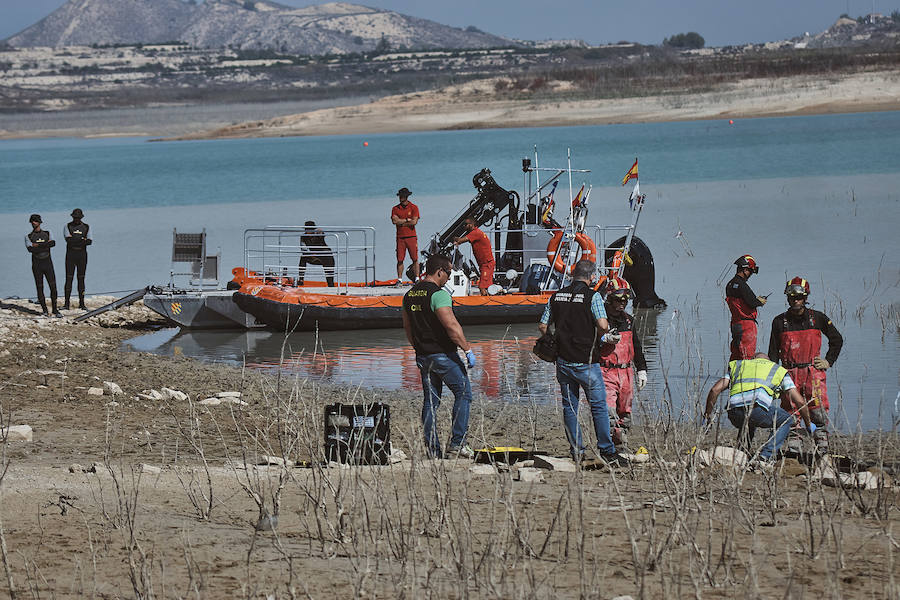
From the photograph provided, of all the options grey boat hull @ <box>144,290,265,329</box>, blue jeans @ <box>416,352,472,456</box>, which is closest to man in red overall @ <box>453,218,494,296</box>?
grey boat hull @ <box>144,290,265,329</box>

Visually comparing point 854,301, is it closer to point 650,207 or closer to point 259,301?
point 259,301

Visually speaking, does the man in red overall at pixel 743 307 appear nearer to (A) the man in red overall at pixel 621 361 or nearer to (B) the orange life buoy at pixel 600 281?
(A) the man in red overall at pixel 621 361

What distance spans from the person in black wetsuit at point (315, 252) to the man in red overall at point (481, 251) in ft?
6.35

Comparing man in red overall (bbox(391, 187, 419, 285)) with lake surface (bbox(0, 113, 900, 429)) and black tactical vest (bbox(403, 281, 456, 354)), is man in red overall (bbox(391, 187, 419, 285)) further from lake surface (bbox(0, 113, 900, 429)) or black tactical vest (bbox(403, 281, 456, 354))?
black tactical vest (bbox(403, 281, 456, 354))

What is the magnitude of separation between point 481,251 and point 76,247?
5.31 meters

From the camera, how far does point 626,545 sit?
637 cm

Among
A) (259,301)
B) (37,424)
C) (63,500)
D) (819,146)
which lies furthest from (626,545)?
(819,146)

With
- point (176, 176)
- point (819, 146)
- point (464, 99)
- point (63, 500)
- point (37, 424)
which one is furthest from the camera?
point (464, 99)

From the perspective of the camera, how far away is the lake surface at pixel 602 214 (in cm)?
1411

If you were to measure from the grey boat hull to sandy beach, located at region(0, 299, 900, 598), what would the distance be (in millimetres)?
7611

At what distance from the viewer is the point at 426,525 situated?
6246 mm

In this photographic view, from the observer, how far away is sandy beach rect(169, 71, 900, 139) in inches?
3150

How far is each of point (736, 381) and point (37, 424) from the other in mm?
5151

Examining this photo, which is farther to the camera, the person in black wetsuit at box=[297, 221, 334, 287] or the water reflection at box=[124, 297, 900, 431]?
the person in black wetsuit at box=[297, 221, 334, 287]
